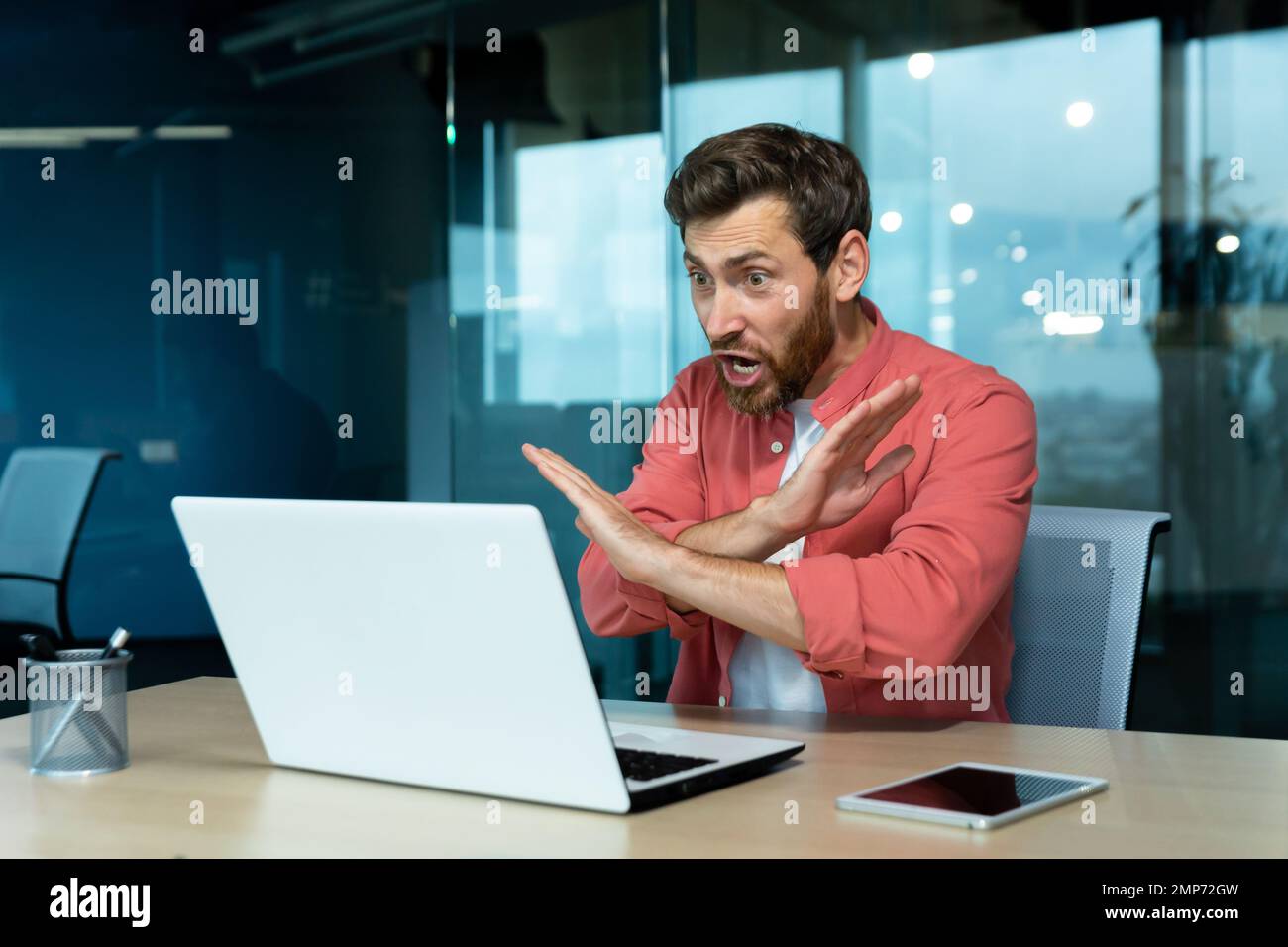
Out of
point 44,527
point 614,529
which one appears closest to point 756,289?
point 614,529

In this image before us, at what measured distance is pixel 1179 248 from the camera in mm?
4191

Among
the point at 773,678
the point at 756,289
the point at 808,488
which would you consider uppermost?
the point at 756,289

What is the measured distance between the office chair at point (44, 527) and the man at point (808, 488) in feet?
7.99

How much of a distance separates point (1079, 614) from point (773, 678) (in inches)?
16.8

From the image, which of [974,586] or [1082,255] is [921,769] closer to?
[974,586]

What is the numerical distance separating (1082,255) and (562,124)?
177 cm

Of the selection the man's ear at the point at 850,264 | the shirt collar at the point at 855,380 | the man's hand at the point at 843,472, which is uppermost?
the man's ear at the point at 850,264

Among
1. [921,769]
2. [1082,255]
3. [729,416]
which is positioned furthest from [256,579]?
[1082,255]

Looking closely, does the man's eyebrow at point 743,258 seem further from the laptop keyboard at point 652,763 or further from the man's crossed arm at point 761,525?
the laptop keyboard at point 652,763

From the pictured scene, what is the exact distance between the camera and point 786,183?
203cm

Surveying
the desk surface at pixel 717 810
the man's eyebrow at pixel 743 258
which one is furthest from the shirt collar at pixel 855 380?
the desk surface at pixel 717 810

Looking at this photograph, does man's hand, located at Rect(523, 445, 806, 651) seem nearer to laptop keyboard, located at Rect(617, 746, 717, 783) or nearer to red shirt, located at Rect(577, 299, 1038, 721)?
red shirt, located at Rect(577, 299, 1038, 721)

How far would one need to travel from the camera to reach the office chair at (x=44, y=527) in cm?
400

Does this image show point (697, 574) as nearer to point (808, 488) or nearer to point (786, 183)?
point (808, 488)
